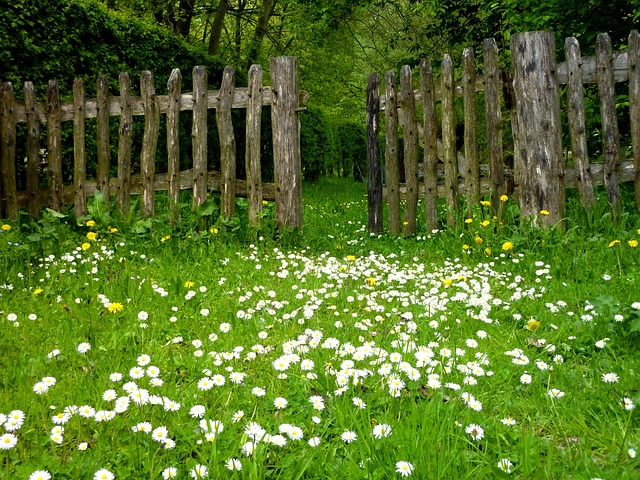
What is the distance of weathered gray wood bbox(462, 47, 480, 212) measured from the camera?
6.18 metres

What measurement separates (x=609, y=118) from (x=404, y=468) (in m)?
5.25

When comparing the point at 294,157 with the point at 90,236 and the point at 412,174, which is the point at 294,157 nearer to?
the point at 412,174

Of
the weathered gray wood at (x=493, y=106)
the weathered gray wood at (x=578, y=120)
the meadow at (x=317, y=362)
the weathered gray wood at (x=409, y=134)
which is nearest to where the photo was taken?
the meadow at (x=317, y=362)

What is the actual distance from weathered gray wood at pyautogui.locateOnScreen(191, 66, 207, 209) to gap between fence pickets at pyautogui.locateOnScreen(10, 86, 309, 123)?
9cm

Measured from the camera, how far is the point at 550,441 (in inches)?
79.7

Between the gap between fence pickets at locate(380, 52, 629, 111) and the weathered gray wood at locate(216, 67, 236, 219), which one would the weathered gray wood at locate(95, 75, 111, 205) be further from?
the gap between fence pickets at locate(380, 52, 629, 111)

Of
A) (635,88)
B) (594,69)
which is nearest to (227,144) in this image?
(594,69)

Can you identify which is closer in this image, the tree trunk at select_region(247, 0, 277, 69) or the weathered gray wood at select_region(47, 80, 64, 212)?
the weathered gray wood at select_region(47, 80, 64, 212)

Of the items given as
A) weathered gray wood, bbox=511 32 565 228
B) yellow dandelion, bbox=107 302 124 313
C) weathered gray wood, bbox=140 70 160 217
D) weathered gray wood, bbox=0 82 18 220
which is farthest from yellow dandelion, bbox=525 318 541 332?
weathered gray wood, bbox=0 82 18 220

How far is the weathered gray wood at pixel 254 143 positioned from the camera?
20.6 ft

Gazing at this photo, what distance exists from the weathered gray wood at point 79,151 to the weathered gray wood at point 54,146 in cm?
18

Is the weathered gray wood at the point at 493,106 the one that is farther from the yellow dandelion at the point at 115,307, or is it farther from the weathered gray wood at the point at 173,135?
the yellow dandelion at the point at 115,307

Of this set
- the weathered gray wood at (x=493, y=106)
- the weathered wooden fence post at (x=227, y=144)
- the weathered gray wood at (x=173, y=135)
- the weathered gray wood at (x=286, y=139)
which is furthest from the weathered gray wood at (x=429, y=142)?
the weathered gray wood at (x=173, y=135)

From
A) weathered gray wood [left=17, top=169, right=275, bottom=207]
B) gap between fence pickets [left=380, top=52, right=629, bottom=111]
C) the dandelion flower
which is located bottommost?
the dandelion flower
